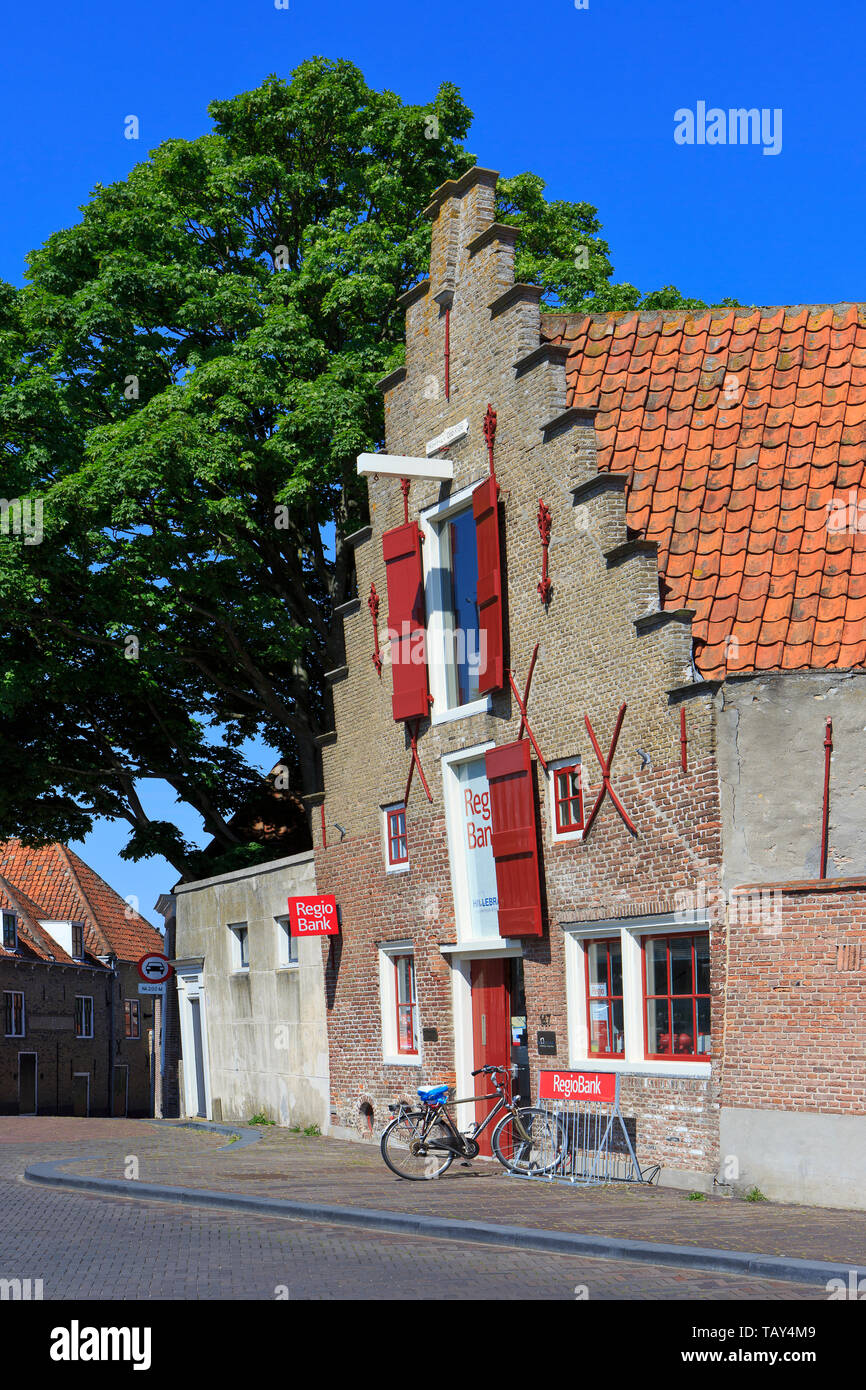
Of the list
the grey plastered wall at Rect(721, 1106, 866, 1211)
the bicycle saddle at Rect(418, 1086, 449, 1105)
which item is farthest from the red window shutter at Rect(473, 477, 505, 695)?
the grey plastered wall at Rect(721, 1106, 866, 1211)

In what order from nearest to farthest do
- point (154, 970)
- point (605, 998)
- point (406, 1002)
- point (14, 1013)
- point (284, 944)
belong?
point (605, 998) < point (406, 1002) < point (284, 944) < point (154, 970) < point (14, 1013)

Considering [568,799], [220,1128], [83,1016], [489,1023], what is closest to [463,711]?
[568,799]

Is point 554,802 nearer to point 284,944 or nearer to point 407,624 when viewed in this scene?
point 407,624

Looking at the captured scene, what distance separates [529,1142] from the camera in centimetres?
1581

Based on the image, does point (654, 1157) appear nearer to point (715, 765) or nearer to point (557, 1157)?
point (557, 1157)

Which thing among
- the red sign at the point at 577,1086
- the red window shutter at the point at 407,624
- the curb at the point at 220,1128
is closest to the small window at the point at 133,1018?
the curb at the point at 220,1128

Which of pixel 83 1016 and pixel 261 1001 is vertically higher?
pixel 261 1001

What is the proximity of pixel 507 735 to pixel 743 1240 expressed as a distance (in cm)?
767

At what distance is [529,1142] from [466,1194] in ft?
7.10

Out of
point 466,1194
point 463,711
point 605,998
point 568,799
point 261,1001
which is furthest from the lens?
point 261,1001

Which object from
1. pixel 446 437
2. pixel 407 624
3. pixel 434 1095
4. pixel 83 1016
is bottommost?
pixel 83 1016

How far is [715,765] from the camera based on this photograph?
44.9 feet
